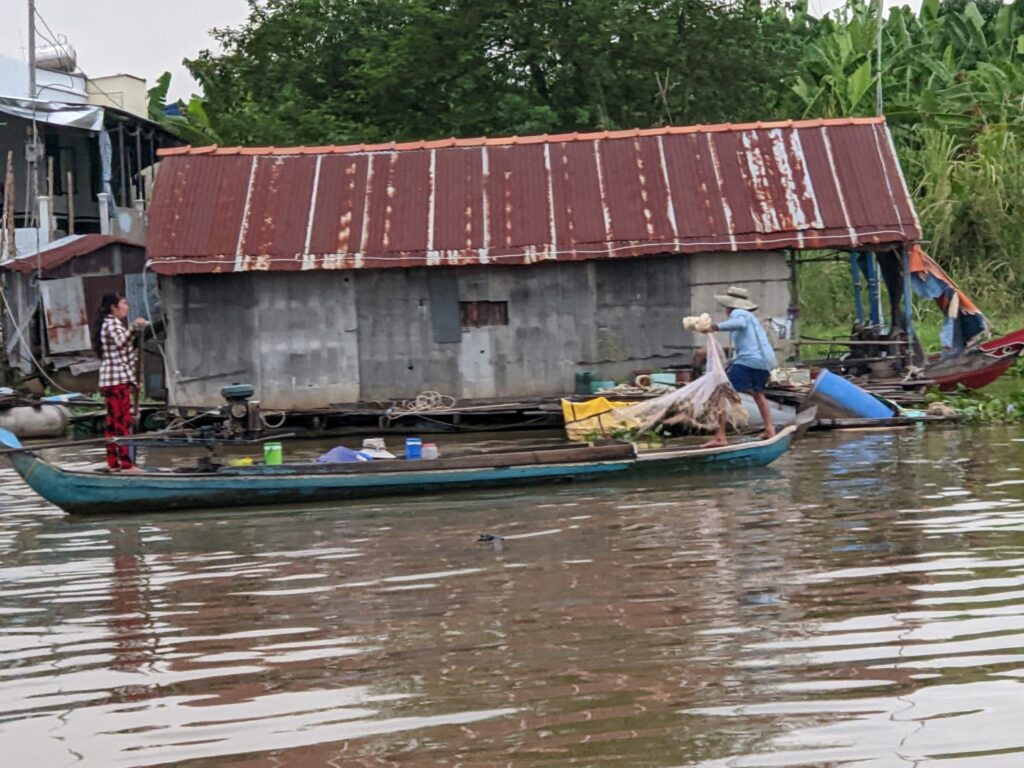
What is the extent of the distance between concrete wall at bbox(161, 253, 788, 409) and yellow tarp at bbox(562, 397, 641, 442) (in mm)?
1960

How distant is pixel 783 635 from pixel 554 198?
12.1 meters

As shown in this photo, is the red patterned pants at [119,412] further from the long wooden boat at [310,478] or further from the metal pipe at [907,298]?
the metal pipe at [907,298]

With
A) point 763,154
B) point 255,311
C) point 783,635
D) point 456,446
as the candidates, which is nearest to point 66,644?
point 783,635

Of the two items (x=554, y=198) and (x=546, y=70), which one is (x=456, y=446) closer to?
(x=554, y=198)

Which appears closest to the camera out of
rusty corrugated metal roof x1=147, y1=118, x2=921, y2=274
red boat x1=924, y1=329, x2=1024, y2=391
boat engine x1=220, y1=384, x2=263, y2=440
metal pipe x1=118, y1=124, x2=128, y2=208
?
boat engine x1=220, y1=384, x2=263, y2=440

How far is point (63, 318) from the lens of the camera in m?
21.3

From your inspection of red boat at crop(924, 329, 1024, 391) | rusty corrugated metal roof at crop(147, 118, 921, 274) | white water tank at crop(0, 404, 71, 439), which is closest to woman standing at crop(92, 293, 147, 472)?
rusty corrugated metal roof at crop(147, 118, 921, 274)

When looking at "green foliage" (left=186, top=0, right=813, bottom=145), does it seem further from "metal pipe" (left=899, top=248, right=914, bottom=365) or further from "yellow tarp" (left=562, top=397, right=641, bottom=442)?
"yellow tarp" (left=562, top=397, right=641, bottom=442)

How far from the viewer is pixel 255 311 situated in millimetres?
17828

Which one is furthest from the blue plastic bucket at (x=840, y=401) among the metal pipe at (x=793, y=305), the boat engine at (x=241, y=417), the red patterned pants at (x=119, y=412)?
the red patterned pants at (x=119, y=412)

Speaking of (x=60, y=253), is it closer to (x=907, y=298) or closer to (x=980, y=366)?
(x=907, y=298)

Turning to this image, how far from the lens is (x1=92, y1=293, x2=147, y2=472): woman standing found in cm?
1257

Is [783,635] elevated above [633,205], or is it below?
below

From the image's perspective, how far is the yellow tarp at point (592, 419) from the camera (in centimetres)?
1495
